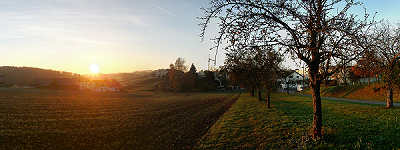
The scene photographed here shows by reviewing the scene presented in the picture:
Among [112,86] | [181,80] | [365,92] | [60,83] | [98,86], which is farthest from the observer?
[112,86]

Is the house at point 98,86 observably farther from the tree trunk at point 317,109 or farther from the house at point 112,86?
the tree trunk at point 317,109

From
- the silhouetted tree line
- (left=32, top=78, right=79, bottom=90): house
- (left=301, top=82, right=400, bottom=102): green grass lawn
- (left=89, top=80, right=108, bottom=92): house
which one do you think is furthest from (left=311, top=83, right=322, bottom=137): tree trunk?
(left=89, top=80, right=108, bottom=92): house

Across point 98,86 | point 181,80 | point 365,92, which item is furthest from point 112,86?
point 365,92

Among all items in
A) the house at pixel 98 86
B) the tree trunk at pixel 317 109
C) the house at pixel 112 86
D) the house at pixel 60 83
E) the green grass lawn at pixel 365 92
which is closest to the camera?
the tree trunk at pixel 317 109

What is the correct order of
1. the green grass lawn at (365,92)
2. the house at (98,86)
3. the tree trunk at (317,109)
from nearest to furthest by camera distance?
the tree trunk at (317,109) → the green grass lawn at (365,92) → the house at (98,86)

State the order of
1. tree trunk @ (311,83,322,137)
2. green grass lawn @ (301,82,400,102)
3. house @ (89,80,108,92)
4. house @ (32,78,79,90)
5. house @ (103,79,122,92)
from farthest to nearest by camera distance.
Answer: house @ (103,79,122,92), house @ (89,80,108,92), house @ (32,78,79,90), green grass lawn @ (301,82,400,102), tree trunk @ (311,83,322,137)

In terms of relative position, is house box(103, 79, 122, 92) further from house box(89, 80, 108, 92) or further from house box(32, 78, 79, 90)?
house box(32, 78, 79, 90)

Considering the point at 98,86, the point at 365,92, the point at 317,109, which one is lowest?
the point at 98,86

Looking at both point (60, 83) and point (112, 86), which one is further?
point (112, 86)

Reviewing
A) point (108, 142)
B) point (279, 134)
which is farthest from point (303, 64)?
point (108, 142)

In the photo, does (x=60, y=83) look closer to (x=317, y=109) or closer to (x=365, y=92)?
(x=317, y=109)

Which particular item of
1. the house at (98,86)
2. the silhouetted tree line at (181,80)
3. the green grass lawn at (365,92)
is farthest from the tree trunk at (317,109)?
the house at (98,86)

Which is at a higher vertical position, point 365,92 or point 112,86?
point 365,92

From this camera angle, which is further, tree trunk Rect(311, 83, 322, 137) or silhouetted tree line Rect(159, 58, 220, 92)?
silhouetted tree line Rect(159, 58, 220, 92)
